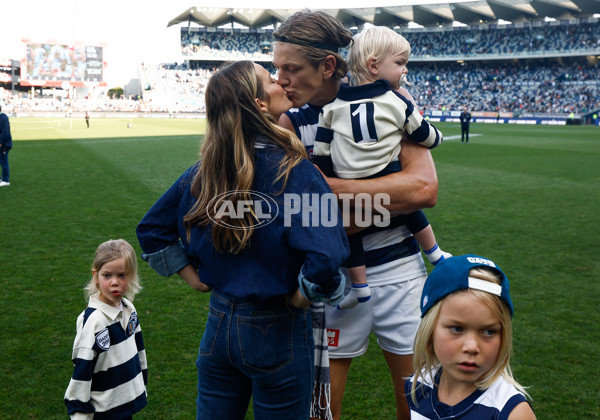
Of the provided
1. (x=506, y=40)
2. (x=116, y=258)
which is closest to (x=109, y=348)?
(x=116, y=258)

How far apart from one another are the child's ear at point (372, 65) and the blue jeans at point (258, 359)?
110 centimetres

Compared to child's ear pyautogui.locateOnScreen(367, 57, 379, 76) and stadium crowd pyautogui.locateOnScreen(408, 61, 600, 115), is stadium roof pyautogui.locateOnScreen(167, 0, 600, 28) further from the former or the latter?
child's ear pyautogui.locateOnScreen(367, 57, 379, 76)

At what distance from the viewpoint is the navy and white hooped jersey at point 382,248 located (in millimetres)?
2369

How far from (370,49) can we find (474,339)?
1329 millimetres

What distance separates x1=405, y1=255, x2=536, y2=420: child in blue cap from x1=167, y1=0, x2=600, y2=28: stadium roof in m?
49.1

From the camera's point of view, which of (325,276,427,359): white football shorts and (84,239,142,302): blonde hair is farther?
(84,239,142,302): blonde hair

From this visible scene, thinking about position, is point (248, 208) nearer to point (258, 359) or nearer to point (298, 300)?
point (298, 300)

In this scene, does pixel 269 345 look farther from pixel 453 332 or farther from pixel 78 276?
pixel 78 276

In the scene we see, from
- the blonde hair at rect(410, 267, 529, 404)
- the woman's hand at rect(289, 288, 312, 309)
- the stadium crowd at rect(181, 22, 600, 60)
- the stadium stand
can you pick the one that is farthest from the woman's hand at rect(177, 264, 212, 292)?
the stadium crowd at rect(181, 22, 600, 60)

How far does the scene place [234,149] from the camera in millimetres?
1794

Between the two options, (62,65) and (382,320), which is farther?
(62,65)

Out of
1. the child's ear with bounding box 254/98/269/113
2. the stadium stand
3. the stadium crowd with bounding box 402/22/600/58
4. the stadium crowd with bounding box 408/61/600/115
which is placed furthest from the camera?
the stadium crowd with bounding box 402/22/600/58

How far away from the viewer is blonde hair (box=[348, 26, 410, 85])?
2.28 metres

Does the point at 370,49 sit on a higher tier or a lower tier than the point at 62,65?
lower
